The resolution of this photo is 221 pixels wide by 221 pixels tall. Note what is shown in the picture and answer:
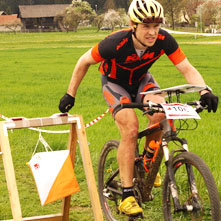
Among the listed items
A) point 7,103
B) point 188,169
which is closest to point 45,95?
point 7,103

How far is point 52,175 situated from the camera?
490 cm

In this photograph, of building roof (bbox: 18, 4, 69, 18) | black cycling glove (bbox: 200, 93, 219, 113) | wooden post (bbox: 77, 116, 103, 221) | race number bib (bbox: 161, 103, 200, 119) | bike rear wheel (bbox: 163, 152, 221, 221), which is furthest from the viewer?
building roof (bbox: 18, 4, 69, 18)

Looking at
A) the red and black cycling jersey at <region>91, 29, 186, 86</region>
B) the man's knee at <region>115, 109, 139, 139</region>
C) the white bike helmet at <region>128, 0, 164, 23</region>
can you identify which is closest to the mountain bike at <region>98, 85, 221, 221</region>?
the man's knee at <region>115, 109, 139, 139</region>

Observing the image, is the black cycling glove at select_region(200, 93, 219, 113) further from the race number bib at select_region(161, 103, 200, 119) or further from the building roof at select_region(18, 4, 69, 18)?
the building roof at select_region(18, 4, 69, 18)

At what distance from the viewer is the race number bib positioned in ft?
14.4

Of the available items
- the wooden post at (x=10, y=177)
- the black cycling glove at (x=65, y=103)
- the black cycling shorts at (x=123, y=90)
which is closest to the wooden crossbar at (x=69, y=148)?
the wooden post at (x=10, y=177)

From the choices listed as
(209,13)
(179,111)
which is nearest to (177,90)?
(179,111)

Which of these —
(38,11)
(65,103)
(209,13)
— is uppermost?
(65,103)

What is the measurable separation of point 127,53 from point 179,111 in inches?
41.1

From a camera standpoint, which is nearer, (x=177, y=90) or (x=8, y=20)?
(x=177, y=90)

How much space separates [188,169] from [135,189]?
99 centimetres

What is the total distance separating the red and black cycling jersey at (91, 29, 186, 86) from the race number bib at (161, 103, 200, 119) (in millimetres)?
911

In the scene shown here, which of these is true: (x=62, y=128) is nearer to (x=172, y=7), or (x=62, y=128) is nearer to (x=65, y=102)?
(x=65, y=102)

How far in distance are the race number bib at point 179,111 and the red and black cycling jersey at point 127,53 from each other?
0.91 m
